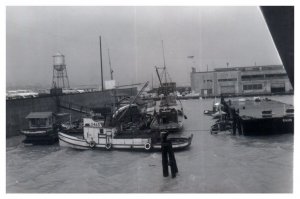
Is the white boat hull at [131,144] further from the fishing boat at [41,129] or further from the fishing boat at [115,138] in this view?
the fishing boat at [41,129]

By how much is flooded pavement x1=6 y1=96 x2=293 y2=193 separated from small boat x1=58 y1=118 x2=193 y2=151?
477 millimetres

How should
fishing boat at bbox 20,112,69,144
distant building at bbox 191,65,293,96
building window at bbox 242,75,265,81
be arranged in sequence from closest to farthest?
fishing boat at bbox 20,112,69,144 → distant building at bbox 191,65,293,96 → building window at bbox 242,75,265,81

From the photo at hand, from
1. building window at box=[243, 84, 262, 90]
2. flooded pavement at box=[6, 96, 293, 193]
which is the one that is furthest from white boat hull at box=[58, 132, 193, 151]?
building window at box=[243, 84, 262, 90]

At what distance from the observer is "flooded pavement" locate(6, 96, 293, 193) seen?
46.3 ft

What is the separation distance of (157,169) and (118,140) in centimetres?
523

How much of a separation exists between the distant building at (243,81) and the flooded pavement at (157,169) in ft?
143

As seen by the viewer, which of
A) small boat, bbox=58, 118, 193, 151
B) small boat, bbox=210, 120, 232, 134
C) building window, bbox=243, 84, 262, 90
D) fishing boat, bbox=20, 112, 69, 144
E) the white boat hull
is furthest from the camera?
building window, bbox=243, 84, 262, 90

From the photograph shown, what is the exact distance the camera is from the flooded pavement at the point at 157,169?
14102 mm

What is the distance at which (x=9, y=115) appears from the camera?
28.1 metres

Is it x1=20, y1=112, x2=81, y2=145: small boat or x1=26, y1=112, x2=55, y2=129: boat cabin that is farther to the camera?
x1=26, y1=112, x2=55, y2=129: boat cabin

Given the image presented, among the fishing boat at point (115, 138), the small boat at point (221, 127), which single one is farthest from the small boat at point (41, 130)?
the small boat at point (221, 127)

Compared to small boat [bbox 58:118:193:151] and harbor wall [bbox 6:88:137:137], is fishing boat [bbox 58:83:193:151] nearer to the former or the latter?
small boat [bbox 58:118:193:151]
